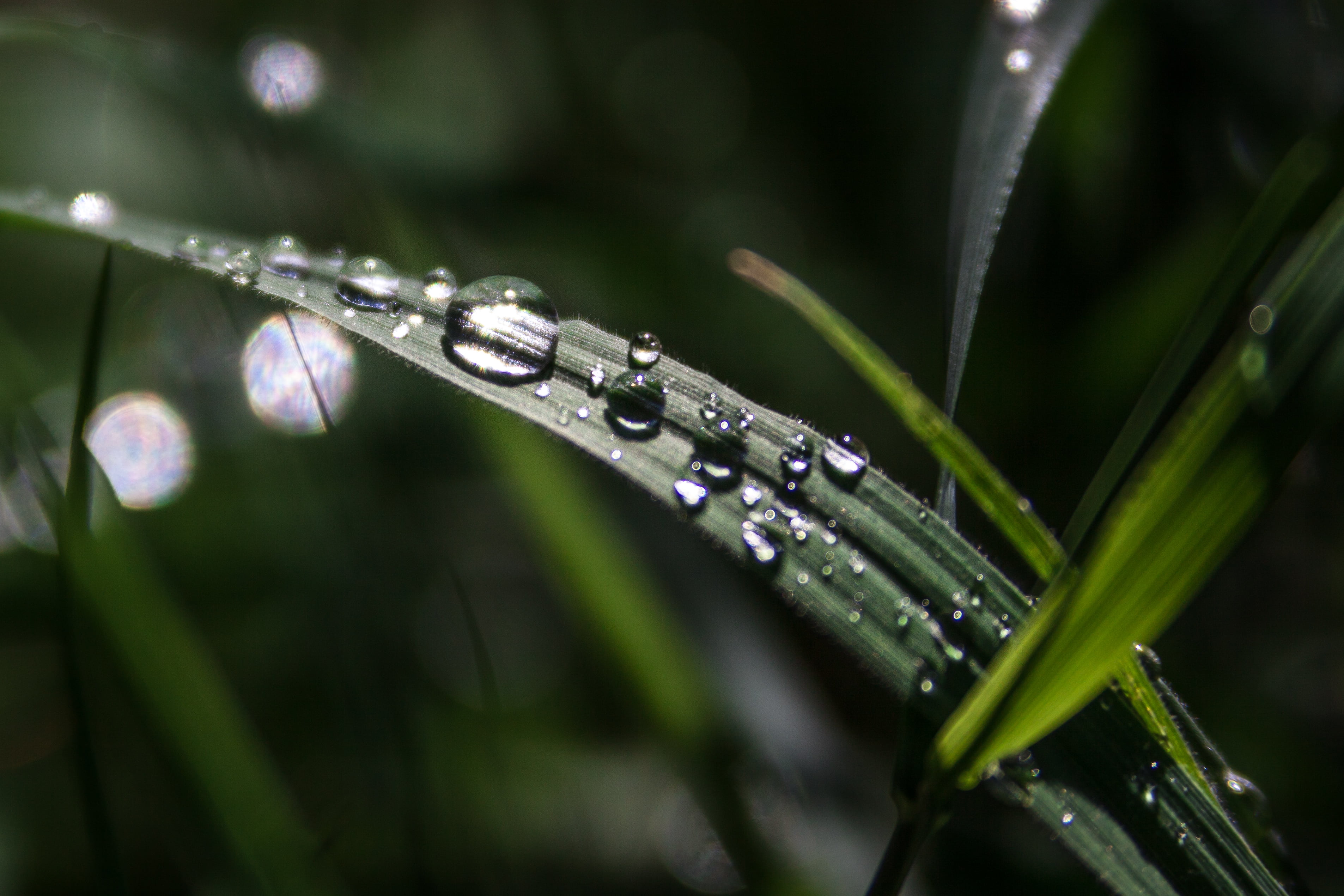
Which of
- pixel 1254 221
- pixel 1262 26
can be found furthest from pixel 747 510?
pixel 1262 26

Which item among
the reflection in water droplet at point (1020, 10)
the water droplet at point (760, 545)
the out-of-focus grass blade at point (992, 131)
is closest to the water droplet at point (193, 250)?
the water droplet at point (760, 545)

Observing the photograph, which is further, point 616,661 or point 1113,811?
point 616,661

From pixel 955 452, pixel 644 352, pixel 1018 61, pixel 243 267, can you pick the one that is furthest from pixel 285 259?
pixel 1018 61

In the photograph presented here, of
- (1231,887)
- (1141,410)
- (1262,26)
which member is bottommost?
(1231,887)

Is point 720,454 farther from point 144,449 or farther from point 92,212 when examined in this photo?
point 144,449

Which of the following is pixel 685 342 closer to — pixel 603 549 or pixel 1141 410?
pixel 603 549

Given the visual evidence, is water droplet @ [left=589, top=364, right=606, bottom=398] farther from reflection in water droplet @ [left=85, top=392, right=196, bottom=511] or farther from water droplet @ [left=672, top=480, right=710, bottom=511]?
reflection in water droplet @ [left=85, top=392, right=196, bottom=511]

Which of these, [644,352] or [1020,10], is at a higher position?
[1020,10]
